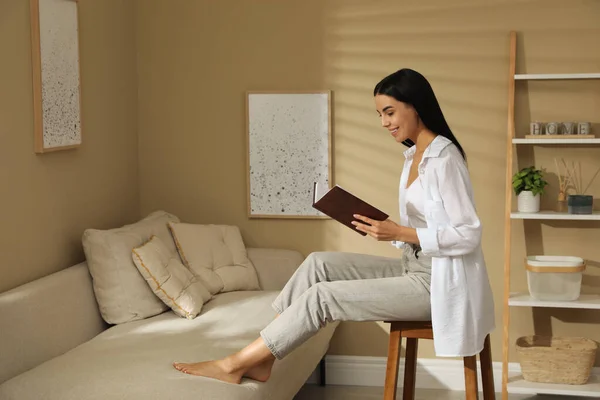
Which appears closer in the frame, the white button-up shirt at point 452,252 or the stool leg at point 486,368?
the white button-up shirt at point 452,252

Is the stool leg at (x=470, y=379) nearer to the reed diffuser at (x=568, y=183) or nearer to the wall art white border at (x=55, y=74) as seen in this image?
the reed diffuser at (x=568, y=183)

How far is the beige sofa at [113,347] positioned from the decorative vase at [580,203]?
1270mm

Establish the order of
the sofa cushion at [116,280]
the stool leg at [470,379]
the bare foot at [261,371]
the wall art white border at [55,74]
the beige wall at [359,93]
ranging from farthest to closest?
the beige wall at [359,93], the sofa cushion at [116,280], the wall art white border at [55,74], the bare foot at [261,371], the stool leg at [470,379]

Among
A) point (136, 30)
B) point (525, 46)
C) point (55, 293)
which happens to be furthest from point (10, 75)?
point (525, 46)

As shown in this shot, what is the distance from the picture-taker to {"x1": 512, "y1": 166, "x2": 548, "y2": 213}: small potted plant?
409cm

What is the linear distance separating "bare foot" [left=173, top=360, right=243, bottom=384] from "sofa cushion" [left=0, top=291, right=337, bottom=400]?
27 mm

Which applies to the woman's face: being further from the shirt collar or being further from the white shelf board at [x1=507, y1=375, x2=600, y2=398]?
the white shelf board at [x1=507, y1=375, x2=600, y2=398]

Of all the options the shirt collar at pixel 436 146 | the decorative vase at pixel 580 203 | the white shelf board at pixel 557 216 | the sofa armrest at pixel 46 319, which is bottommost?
the sofa armrest at pixel 46 319

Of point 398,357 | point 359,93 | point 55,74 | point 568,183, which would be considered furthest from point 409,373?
point 55,74

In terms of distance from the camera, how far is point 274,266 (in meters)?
4.41

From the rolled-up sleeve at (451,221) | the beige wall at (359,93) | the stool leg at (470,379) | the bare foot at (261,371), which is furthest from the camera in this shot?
the beige wall at (359,93)

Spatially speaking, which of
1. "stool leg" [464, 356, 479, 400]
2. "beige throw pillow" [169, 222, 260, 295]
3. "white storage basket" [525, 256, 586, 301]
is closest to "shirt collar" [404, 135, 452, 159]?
"stool leg" [464, 356, 479, 400]

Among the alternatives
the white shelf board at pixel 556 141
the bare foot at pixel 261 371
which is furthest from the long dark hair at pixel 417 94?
the white shelf board at pixel 556 141

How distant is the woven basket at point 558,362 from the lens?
3982 millimetres
